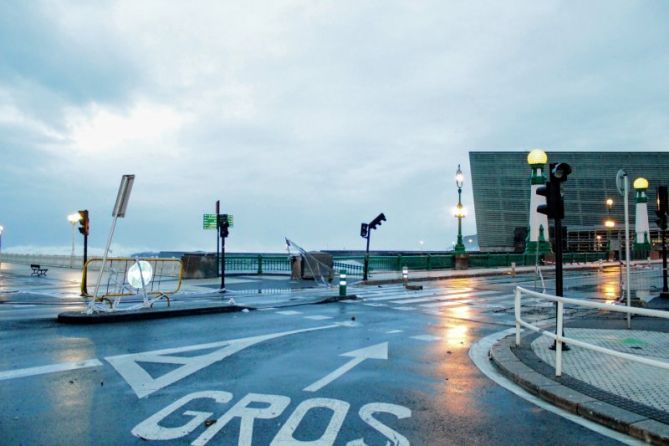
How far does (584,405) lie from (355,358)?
3.43m

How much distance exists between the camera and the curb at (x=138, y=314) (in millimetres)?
10930

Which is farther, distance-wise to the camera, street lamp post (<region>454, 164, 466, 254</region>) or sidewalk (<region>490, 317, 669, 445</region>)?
street lamp post (<region>454, 164, 466, 254</region>)

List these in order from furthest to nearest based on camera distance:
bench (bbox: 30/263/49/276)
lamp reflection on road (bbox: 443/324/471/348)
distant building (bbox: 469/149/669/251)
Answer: distant building (bbox: 469/149/669/251) < bench (bbox: 30/263/49/276) < lamp reflection on road (bbox: 443/324/471/348)

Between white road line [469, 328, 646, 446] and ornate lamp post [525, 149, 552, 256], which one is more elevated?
ornate lamp post [525, 149, 552, 256]

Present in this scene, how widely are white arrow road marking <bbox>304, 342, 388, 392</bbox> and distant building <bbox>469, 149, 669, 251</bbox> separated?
8617 cm

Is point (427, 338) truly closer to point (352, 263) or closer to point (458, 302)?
point (458, 302)

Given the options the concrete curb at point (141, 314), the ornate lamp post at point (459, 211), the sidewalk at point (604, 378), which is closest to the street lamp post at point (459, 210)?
the ornate lamp post at point (459, 211)

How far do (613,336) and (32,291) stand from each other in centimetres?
1965

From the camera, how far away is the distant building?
9112 centimetres

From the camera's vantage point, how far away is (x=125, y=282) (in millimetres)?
15062

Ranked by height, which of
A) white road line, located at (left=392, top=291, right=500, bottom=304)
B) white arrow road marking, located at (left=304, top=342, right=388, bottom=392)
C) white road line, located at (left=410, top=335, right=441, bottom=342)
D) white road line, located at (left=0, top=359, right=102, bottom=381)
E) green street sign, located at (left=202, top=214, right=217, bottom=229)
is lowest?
white road line, located at (left=410, top=335, right=441, bottom=342)

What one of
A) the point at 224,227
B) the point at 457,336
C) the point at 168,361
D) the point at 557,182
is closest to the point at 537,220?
the point at 457,336

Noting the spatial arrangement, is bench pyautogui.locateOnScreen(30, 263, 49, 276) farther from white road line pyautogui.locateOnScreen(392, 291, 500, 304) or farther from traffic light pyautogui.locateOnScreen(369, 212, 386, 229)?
white road line pyautogui.locateOnScreen(392, 291, 500, 304)

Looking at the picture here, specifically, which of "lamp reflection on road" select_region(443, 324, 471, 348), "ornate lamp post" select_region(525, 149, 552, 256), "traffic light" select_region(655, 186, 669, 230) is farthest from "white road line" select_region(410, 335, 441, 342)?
"traffic light" select_region(655, 186, 669, 230)
